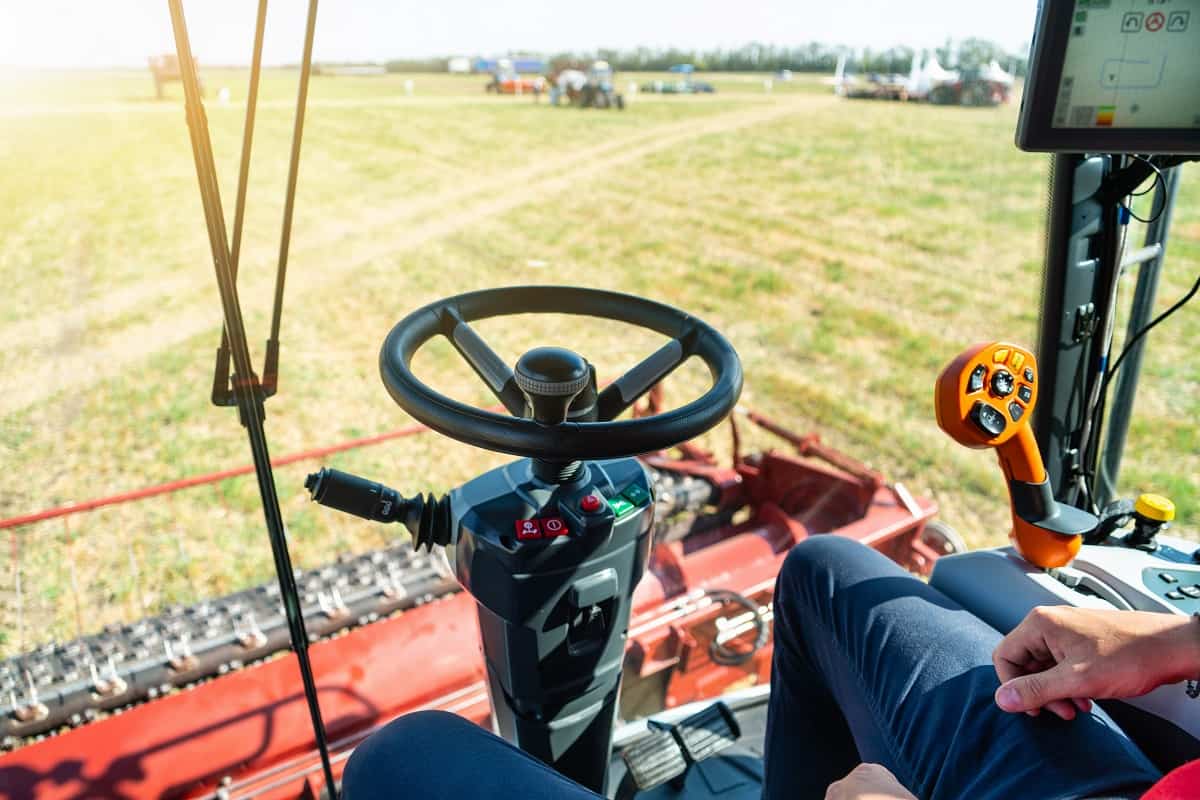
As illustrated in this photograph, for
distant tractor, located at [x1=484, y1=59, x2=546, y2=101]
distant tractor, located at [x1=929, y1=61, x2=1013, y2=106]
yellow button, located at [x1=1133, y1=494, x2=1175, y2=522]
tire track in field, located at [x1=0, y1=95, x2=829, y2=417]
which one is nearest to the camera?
yellow button, located at [x1=1133, y1=494, x2=1175, y2=522]

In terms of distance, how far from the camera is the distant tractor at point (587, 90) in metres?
21.0

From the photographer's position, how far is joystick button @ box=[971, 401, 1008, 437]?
129cm

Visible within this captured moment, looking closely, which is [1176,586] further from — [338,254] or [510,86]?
[510,86]

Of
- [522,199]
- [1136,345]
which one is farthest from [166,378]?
[522,199]

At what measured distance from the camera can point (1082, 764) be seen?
3.00ft

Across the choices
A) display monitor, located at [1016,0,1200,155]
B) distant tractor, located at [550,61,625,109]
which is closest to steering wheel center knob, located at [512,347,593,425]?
display monitor, located at [1016,0,1200,155]

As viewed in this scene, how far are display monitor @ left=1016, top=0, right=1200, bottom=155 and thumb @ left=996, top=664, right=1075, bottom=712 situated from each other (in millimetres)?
741

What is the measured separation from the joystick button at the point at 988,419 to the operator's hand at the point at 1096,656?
38 cm

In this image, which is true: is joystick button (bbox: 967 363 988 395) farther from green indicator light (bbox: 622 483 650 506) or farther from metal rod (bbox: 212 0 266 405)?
metal rod (bbox: 212 0 266 405)

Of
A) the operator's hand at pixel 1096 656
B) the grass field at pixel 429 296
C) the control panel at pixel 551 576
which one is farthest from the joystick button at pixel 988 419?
the grass field at pixel 429 296

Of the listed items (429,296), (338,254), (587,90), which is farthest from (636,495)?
(587,90)

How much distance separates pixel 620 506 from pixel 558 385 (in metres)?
0.27

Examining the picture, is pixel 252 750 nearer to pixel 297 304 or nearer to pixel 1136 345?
pixel 1136 345

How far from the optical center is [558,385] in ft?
3.43
